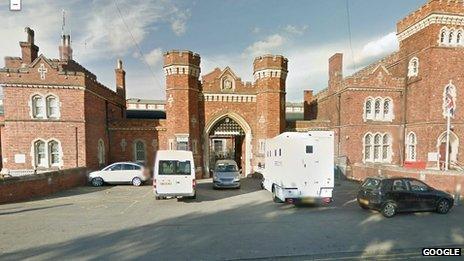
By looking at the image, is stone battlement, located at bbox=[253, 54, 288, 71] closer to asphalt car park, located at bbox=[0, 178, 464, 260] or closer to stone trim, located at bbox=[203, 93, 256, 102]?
stone trim, located at bbox=[203, 93, 256, 102]

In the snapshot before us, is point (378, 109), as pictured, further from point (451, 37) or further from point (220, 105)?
point (220, 105)

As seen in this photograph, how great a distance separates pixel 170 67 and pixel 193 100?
2.97 meters

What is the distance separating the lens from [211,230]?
24.9 feet

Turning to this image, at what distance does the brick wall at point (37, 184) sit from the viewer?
1143 centimetres

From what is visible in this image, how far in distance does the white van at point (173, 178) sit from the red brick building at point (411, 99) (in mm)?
14019

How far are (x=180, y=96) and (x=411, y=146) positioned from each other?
19195 mm

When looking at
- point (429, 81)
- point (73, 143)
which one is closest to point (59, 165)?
point (73, 143)

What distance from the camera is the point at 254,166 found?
20219mm

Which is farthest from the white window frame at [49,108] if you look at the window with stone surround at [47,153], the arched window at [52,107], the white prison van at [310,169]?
the white prison van at [310,169]

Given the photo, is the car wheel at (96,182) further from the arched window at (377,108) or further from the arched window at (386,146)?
the arched window at (386,146)

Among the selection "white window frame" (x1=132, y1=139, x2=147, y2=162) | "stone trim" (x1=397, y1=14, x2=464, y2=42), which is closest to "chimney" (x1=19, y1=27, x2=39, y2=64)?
"white window frame" (x1=132, y1=139, x2=147, y2=162)

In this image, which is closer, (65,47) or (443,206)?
(443,206)

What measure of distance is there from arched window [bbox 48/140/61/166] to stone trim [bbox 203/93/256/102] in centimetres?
1084

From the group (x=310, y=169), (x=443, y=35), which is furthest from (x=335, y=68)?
(x=310, y=169)
